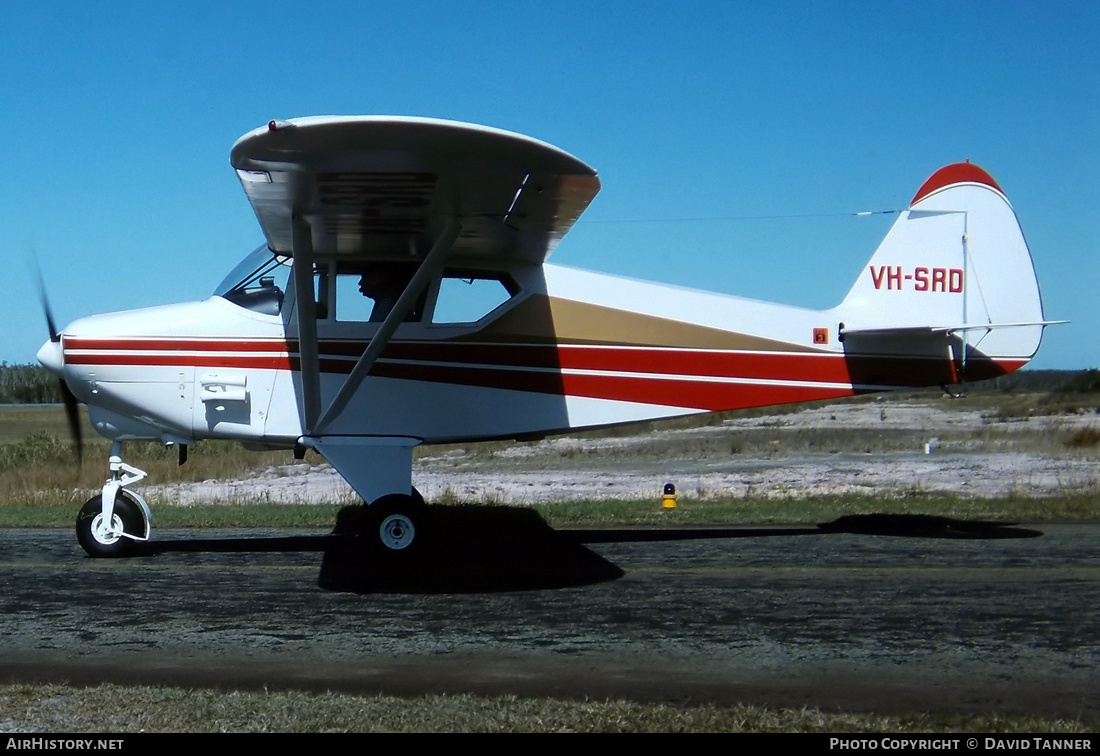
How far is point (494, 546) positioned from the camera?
30.8ft

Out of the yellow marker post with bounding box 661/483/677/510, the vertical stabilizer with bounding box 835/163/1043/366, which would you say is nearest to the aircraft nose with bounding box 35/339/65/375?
the yellow marker post with bounding box 661/483/677/510

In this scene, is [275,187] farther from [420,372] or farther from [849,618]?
[849,618]

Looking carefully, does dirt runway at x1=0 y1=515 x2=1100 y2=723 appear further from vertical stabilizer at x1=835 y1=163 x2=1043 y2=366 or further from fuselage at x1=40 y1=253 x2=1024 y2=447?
vertical stabilizer at x1=835 y1=163 x2=1043 y2=366

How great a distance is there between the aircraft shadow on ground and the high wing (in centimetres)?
241

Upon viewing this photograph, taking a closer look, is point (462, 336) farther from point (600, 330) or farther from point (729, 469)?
point (729, 469)

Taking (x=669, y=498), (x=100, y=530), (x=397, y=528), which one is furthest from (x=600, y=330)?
(x=100, y=530)

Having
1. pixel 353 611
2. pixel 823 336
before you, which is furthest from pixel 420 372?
pixel 823 336

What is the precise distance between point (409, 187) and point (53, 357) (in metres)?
3.61

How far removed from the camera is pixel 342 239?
8.44 metres

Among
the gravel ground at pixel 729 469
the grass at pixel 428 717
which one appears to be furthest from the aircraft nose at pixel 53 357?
the gravel ground at pixel 729 469

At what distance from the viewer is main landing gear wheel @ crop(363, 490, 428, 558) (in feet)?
26.7

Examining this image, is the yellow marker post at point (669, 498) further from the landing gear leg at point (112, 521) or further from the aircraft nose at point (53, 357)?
the aircraft nose at point (53, 357)

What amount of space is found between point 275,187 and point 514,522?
5.00m

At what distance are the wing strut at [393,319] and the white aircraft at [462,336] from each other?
0.08ft
